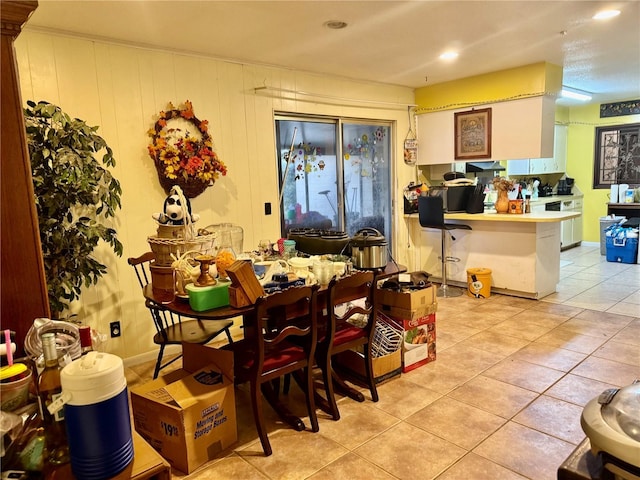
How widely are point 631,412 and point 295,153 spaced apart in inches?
146

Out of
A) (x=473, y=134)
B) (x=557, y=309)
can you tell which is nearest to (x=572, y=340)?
(x=557, y=309)

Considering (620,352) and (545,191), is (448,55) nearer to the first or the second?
(620,352)

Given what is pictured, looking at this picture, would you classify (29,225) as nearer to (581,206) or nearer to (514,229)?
(514,229)

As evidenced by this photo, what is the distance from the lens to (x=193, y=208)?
146 inches

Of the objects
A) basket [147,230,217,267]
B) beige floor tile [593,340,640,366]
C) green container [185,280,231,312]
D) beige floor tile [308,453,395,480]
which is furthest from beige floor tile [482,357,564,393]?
basket [147,230,217,267]

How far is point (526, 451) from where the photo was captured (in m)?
2.23

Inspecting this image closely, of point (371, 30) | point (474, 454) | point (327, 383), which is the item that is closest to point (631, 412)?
point (474, 454)

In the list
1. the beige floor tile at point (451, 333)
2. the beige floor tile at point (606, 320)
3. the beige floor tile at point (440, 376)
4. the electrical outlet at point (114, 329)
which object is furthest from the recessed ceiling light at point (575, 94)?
the electrical outlet at point (114, 329)

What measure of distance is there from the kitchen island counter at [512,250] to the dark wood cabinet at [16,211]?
4268mm

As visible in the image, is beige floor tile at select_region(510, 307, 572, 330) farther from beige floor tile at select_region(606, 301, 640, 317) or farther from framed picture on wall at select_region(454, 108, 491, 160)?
framed picture on wall at select_region(454, 108, 491, 160)

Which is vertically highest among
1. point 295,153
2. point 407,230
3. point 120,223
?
point 295,153

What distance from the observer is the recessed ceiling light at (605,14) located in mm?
3020

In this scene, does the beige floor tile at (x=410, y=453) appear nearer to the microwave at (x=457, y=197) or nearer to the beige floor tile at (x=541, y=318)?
the beige floor tile at (x=541, y=318)

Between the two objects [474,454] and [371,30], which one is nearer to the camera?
[474,454]
